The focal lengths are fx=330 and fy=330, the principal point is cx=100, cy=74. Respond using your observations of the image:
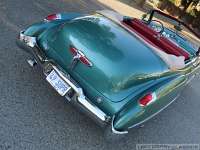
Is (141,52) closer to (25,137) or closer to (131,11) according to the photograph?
(25,137)

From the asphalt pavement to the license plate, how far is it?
1.38ft

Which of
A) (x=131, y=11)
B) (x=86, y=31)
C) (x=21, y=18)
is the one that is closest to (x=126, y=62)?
→ (x=86, y=31)

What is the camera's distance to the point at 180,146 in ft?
14.9

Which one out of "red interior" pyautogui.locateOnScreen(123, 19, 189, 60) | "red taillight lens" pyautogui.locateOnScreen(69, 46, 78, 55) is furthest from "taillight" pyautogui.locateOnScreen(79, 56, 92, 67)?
"red interior" pyautogui.locateOnScreen(123, 19, 189, 60)

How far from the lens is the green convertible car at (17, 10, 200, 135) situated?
3.71 meters

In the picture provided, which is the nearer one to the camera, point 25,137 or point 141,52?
point 25,137

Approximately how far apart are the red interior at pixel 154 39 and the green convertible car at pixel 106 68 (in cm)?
16

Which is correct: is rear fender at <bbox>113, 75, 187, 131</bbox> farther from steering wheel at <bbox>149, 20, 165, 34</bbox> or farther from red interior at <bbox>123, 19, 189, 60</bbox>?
steering wheel at <bbox>149, 20, 165, 34</bbox>

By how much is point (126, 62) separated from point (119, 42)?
33cm

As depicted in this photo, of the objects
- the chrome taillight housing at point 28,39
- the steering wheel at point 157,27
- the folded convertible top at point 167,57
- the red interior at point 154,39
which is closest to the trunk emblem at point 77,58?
the chrome taillight housing at point 28,39

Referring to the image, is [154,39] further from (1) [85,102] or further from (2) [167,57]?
(1) [85,102]

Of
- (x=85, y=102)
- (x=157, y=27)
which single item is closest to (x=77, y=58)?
(x=85, y=102)

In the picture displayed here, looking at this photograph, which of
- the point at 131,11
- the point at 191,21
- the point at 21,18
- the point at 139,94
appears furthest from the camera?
the point at 191,21

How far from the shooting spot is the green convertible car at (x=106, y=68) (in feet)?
12.2
